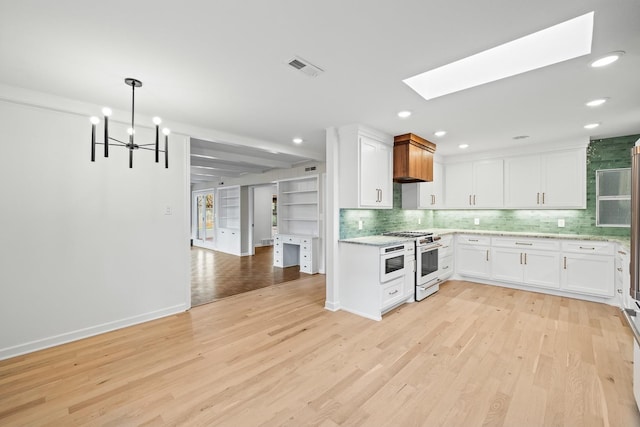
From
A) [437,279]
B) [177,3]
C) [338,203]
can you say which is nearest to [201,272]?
[338,203]

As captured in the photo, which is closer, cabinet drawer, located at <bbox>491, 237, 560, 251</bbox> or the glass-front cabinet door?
cabinet drawer, located at <bbox>491, 237, 560, 251</bbox>

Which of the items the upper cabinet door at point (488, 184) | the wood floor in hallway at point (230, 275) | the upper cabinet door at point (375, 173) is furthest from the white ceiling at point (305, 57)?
the wood floor in hallway at point (230, 275)

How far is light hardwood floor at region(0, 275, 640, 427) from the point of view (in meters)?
1.83

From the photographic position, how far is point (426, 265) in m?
4.21

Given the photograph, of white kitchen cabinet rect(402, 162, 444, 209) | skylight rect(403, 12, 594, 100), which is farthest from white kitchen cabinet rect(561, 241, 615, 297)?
skylight rect(403, 12, 594, 100)

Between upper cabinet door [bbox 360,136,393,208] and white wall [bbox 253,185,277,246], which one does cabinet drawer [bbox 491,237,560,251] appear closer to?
upper cabinet door [bbox 360,136,393,208]

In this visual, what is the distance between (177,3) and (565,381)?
149 inches

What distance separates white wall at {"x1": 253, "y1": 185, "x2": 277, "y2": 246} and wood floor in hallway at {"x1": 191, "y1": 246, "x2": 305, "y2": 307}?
1.89m

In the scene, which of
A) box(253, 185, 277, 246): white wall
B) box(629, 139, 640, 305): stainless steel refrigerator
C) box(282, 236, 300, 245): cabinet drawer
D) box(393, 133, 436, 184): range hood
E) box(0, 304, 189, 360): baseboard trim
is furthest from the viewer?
box(253, 185, 277, 246): white wall

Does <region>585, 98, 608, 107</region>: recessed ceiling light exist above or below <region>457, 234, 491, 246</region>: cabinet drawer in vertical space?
above

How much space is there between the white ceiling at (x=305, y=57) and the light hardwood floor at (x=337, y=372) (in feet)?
8.21

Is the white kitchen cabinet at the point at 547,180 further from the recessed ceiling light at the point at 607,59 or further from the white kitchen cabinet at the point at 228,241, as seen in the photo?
the white kitchen cabinet at the point at 228,241

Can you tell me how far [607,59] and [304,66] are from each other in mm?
2306

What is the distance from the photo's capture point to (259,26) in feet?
5.61
